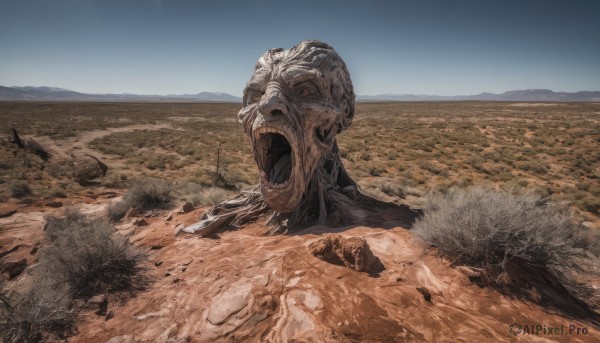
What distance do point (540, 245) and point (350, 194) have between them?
3353 millimetres

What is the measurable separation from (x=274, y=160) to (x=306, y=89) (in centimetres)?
128

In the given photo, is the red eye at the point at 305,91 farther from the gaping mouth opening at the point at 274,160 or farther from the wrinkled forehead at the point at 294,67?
the gaping mouth opening at the point at 274,160

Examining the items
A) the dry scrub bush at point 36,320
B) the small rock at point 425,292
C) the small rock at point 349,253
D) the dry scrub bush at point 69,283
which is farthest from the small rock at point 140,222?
the small rock at point 425,292

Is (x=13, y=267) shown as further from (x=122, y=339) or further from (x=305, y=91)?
(x=305, y=91)

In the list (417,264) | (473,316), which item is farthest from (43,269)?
(473,316)

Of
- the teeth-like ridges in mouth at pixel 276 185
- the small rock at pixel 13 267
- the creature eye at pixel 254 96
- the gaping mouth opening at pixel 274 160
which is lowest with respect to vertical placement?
the small rock at pixel 13 267

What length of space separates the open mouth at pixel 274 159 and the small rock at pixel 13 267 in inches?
156

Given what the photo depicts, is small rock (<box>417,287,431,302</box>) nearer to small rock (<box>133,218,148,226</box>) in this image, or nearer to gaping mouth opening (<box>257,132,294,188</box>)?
gaping mouth opening (<box>257,132,294,188</box>)

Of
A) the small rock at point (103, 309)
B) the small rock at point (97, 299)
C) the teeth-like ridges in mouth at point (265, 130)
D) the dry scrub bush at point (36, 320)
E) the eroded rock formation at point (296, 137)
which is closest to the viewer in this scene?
the dry scrub bush at point (36, 320)

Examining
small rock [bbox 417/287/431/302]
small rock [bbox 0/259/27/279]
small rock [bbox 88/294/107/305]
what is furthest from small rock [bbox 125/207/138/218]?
small rock [bbox 417/287/431/302]

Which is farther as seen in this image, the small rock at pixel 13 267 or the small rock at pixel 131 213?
the small rock at pixel 131 213

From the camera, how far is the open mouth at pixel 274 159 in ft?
14.4

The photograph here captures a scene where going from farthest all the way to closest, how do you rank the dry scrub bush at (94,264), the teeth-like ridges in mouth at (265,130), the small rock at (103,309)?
the teeth-like ridges in mouth at (265,130), the dry scrub bush at (94,264), the small rock at (103,309)

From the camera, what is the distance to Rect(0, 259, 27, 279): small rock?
171 inches
